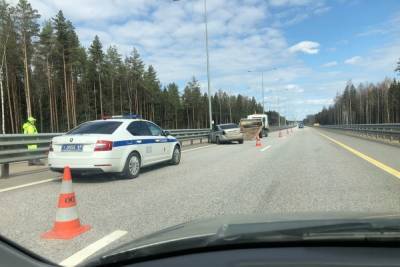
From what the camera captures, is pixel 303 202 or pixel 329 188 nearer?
pixel 303 202

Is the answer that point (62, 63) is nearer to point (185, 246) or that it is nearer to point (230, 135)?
point (230, 135)

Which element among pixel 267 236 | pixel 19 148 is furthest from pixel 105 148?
pixel 267 236

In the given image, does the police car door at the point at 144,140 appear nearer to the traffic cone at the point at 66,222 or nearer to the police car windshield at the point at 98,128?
the police car windshield at the point at 98,128

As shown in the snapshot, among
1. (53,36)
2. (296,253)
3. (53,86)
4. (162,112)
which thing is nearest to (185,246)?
(296,253)

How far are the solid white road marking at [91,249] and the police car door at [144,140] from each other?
6090mm

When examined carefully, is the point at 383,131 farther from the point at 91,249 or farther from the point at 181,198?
the point at 91,249

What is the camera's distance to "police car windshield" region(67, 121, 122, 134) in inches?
432

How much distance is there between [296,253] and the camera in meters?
2.00

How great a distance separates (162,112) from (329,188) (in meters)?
114

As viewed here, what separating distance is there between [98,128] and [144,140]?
1455 millimetres

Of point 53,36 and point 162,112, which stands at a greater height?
point 53,36

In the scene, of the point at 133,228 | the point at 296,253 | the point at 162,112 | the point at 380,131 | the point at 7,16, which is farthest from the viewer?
the point at 162,112

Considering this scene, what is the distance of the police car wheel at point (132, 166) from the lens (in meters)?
11.1

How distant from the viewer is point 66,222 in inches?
233
